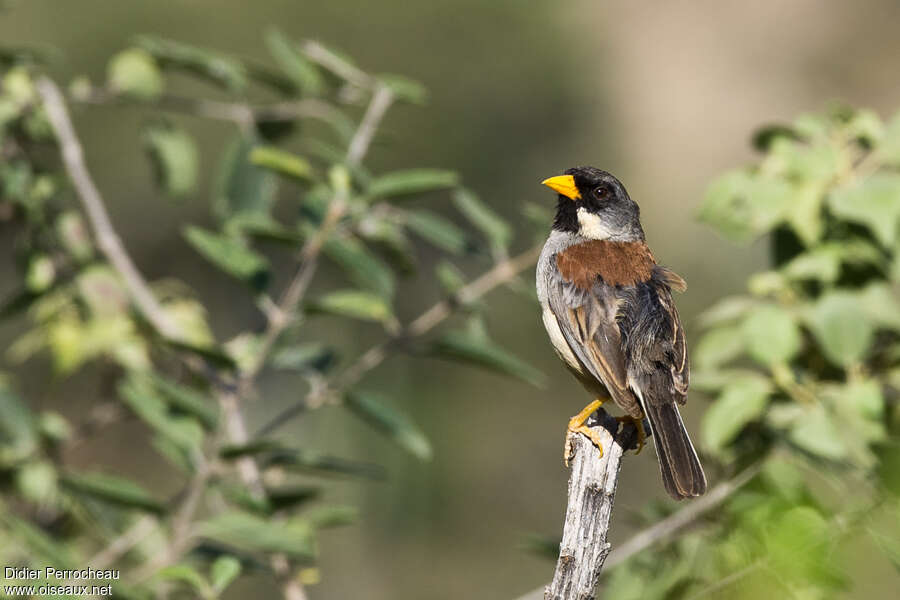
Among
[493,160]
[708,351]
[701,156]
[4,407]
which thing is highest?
[701,156]

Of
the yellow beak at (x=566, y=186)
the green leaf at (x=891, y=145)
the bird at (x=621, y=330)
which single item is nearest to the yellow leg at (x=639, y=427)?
the bird at (x=621, y=330)

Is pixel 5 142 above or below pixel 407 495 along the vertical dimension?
below

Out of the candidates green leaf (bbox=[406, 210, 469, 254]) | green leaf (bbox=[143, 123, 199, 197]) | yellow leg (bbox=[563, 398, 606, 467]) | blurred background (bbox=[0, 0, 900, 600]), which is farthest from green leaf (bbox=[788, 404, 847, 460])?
blurred background (bbox=[0, 0, 900, 600])

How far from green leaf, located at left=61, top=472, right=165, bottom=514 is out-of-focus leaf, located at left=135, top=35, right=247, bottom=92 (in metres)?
1.27

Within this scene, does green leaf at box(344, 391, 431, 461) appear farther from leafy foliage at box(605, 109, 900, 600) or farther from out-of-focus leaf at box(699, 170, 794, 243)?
out-of-focus leaf at box(699, 170, 794, 243)

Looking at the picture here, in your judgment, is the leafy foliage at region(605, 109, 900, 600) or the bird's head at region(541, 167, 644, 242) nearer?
the leafy foliage at region(605, 109, 900, 600)

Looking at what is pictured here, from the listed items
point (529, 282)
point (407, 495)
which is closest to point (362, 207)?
point (529, 282)

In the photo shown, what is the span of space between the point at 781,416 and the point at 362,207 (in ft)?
4.15

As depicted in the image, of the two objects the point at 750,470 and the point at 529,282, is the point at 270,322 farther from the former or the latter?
the point at 750,470

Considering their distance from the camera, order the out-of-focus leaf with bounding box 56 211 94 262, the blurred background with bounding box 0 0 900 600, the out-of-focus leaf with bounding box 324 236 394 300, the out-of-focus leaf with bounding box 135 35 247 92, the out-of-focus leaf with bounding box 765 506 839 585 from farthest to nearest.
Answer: the blurred background with bounding box 0 0 900 600 < the out-of-focus leaf with bounding box 56 211 94 262 < the out-of-focus leaf with bounding box 135 35 247 92 < the out-of-focus leaf with bounding box 324 236 394 300 < the out-of-focus leaf with bounding box 765 506 839 585

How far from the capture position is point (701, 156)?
11680 millimetres

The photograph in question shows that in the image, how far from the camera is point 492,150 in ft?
32.1

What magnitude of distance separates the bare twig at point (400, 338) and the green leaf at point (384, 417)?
0.17 feet

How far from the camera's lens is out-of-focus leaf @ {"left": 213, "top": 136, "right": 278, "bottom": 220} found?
126 inches
